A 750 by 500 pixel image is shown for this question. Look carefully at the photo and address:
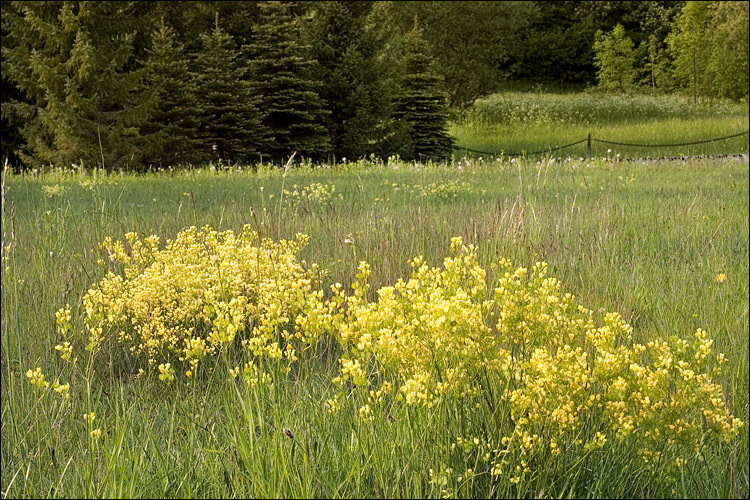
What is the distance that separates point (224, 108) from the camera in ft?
54.9

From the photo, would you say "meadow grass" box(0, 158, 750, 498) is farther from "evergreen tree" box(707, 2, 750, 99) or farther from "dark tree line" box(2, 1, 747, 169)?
"evergreen tree" box(707, 2, 750, 99)

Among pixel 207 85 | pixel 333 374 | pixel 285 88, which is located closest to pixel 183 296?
pixel 333 374

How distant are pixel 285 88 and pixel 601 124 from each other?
16.9 meters

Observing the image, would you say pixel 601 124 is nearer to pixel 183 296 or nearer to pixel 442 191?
pixel 442 191

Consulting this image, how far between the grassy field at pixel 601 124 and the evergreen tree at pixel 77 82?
13236mm

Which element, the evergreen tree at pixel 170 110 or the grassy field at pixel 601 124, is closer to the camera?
the evergreen tree at pixel 170 110

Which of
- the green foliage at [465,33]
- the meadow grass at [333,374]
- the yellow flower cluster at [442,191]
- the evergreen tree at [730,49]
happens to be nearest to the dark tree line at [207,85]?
the green foliage at [465,33]

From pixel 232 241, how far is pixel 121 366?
2.42 ft

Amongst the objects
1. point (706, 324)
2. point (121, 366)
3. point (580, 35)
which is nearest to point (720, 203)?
point (706, 324)

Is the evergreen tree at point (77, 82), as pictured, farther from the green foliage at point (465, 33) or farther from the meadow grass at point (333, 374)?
the green foliage at point (465, 33)

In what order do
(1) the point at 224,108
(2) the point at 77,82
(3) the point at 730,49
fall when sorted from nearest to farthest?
(2) the point at 77,82, (1) the point at 224,108, (3) the point at 730,49

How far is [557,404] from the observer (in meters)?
1.91

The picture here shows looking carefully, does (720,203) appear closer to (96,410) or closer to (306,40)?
(96,410)

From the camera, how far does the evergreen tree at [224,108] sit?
1689 cm
